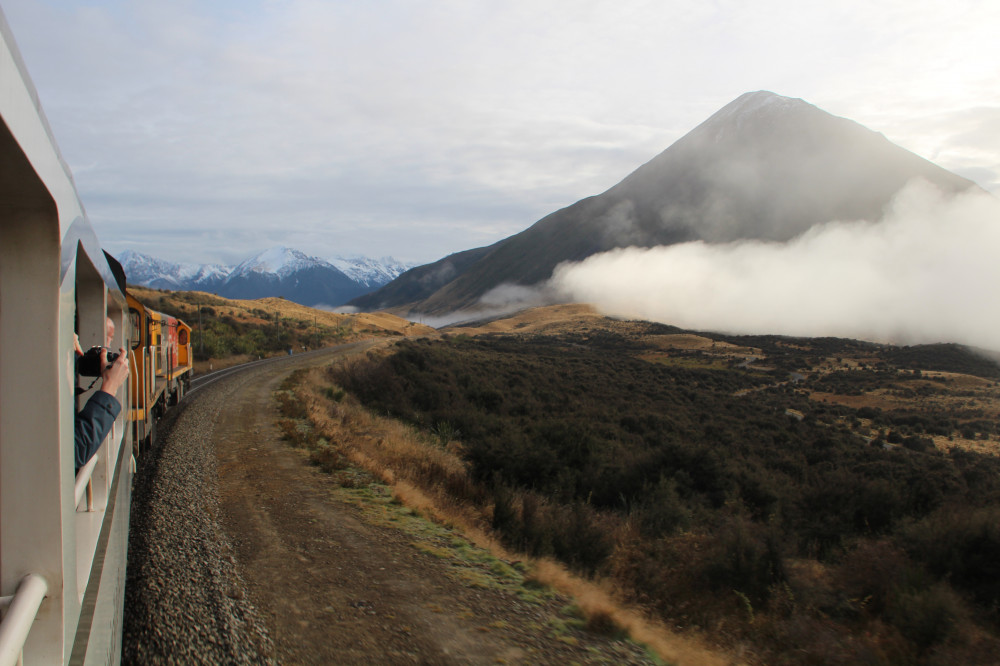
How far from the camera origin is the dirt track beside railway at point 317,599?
449 centimetres

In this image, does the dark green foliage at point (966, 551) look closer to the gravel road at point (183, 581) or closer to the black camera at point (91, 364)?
the gravel road at point (183, 581)

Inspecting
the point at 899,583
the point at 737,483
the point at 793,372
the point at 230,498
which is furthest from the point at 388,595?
the point at 793,372

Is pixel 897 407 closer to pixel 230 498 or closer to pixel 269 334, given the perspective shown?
pixel 230 498

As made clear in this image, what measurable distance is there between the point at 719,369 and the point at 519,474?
47247 millimetres

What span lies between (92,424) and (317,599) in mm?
3602

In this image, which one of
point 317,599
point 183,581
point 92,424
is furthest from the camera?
point 183,581

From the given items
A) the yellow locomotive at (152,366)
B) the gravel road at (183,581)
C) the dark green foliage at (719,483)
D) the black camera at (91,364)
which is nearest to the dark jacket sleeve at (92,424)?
the black camera at (91,364)

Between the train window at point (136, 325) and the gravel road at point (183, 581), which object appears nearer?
the gravel road at point (183, 581)

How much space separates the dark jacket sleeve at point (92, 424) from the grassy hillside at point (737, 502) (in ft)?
17.5

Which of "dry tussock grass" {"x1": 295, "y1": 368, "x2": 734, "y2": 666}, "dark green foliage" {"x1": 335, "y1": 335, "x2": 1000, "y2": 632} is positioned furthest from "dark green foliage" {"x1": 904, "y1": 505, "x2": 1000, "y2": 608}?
"dry tussock grass" {"x1": 295, "y1": 368, "x2": 734, "y2": 666}

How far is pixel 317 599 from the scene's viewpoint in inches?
207

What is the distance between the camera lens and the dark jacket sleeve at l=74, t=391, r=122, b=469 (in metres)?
2.29

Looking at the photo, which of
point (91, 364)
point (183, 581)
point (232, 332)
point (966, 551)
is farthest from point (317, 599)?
point (232, 332)

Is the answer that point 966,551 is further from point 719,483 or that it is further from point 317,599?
point 317,599
